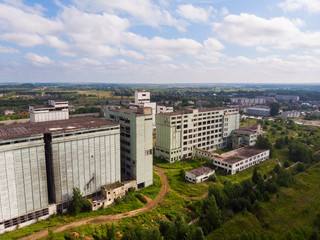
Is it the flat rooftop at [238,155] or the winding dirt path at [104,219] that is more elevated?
the flat rooftop at [238,155]

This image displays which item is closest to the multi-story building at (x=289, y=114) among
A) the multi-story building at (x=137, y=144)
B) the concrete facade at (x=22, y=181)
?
the multi-story building at (x=137, y=144)

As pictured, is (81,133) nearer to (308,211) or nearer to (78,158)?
(78,158)

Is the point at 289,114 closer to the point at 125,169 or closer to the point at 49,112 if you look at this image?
the point at 125,169

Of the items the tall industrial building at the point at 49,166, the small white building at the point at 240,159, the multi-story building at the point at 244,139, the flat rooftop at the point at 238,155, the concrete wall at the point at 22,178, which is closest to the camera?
the concrete wall at the point at 22,178

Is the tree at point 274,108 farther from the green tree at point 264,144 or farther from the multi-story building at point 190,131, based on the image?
the green tree at point 264,144

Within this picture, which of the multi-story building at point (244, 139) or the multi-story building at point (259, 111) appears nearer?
the multi-story building at point (244, 139)

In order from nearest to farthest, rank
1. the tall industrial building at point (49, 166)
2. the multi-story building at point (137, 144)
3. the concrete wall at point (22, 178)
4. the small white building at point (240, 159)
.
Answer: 1. the concrete wall at point (22, 178)
2. the tall industrial building at point (49, 166)
3. the multi-story building at point (137, 144)
4. the small white building at point (240, 159)

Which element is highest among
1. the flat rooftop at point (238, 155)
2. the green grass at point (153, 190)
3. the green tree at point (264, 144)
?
the green tree at point (264, 144)
